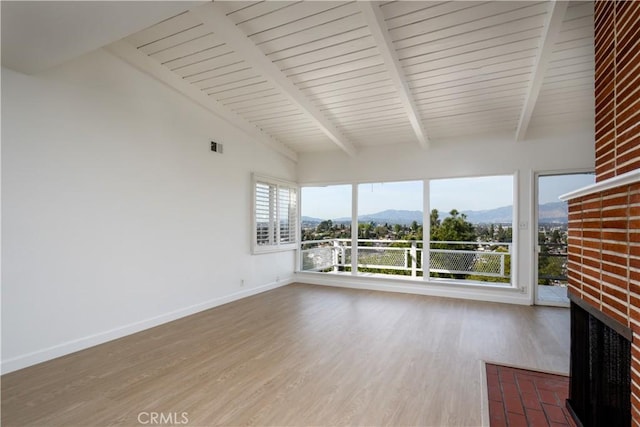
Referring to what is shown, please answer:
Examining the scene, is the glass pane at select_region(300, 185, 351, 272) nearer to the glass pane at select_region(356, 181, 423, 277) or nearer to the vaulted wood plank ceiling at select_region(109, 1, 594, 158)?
the glass pane at select_region(356, 181, 423, 277)

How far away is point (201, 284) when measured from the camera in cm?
452

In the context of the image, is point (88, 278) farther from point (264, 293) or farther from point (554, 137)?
point (554, 137)

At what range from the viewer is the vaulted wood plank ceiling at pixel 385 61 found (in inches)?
119

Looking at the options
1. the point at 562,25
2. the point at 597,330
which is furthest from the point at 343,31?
the point at 597,330

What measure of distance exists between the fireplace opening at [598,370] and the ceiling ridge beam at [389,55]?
9.06ft

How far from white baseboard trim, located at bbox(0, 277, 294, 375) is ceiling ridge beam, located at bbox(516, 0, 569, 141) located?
500 cm

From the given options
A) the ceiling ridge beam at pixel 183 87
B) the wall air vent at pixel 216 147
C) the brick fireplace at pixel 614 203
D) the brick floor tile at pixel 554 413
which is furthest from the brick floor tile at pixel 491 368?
the ceiling ridge beam at pixel 183 87

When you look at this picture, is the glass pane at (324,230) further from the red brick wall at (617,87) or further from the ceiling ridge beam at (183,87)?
the red brick wall at (617,87)

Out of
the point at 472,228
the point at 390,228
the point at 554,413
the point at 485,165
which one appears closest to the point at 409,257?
the point at 390,228

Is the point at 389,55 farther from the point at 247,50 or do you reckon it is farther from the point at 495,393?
the point at 495,393

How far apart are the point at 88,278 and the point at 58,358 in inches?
28.9

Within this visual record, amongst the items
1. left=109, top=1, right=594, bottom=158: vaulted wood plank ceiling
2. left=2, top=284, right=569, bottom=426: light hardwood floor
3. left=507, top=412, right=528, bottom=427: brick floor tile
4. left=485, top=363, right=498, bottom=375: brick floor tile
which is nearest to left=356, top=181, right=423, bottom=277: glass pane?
left=109, top=1, right=594, bottom=158: vaulted wood plank ceiling

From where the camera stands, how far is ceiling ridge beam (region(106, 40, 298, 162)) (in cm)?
346

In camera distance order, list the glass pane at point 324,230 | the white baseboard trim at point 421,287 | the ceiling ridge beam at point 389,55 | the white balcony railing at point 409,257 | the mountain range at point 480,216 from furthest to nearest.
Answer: the glass pane at point 324,230 < the white balcony railing at point 409,257 < the white baseboard trim at point 421,287 < the mountain range at point 480,216 < the ceiling ridge beam at point 389,55
